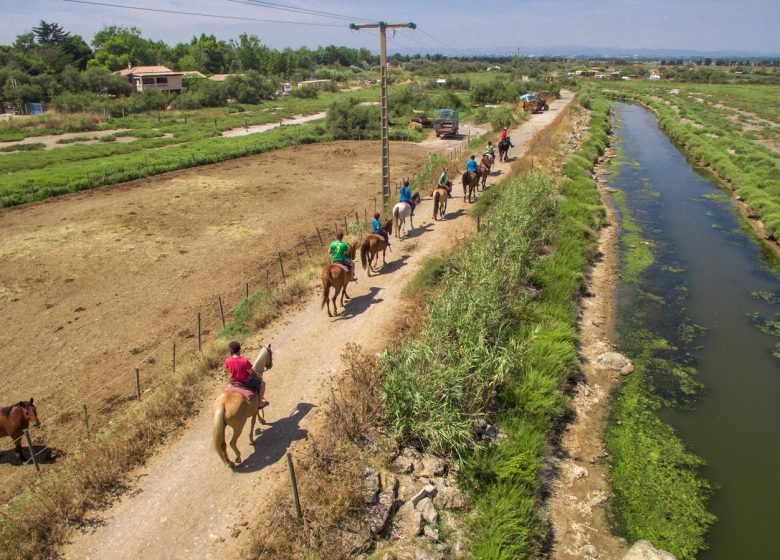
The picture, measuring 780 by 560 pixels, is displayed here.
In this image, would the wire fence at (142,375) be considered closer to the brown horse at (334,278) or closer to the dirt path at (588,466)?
the brown horse at (334,278)

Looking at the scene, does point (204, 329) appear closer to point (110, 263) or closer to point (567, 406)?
point (110, 263)

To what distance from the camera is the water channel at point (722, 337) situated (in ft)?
29.3

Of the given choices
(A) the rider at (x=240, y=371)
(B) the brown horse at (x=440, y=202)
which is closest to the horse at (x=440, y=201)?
(B) the brown horse at (x=440, y=202)

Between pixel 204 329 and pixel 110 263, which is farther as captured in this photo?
pixel 110 263

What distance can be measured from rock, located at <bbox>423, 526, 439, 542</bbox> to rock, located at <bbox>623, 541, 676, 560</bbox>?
299 centimetres

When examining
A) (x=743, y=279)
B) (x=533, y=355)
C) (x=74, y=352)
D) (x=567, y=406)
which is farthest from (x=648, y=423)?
(x=74, y=352)

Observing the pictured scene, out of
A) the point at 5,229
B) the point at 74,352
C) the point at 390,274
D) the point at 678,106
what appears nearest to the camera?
the point at 74,352

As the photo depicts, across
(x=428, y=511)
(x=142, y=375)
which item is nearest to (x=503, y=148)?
(x=142, y=375)

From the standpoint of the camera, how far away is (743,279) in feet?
60.3

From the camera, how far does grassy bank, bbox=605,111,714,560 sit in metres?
8.47

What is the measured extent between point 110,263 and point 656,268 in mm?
21381

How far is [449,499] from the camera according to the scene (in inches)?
304

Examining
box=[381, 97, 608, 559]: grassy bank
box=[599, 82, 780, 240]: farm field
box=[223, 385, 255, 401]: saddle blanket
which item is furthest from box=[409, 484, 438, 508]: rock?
box=[599, 82, 780, 240]: farm field

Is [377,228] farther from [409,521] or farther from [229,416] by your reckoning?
[409,521]
